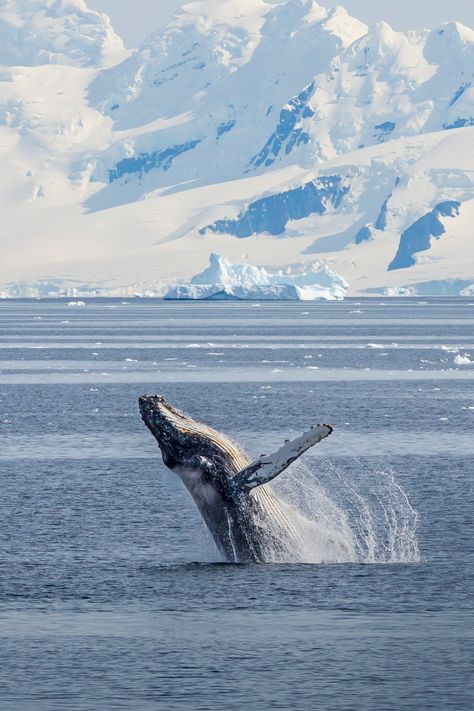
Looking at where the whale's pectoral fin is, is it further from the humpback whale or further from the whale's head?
the whale's head

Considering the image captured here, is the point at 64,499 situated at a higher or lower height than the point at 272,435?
higher

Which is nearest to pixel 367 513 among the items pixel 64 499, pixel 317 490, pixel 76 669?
pixel 317 490

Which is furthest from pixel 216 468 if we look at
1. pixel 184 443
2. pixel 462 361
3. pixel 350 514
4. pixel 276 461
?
pixel 462 361

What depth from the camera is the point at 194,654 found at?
20141 mm

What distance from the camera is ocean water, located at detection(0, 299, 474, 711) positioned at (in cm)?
1892

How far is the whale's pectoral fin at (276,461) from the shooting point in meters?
22.0

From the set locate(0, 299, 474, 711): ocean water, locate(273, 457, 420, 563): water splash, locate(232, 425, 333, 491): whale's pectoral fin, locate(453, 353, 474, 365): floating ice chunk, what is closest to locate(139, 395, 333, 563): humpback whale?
locate(232, 425, 333, 491): whale's pectoral fin

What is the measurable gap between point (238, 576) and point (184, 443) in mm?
2320

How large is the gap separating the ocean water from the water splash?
8 centimetres

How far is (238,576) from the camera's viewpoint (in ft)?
78.9

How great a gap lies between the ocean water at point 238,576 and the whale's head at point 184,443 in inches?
20.3

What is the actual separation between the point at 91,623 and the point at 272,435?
28290mm

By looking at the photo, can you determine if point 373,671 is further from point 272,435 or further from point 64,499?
point 272,435

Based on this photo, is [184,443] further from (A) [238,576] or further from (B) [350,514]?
(B) [350,514]
